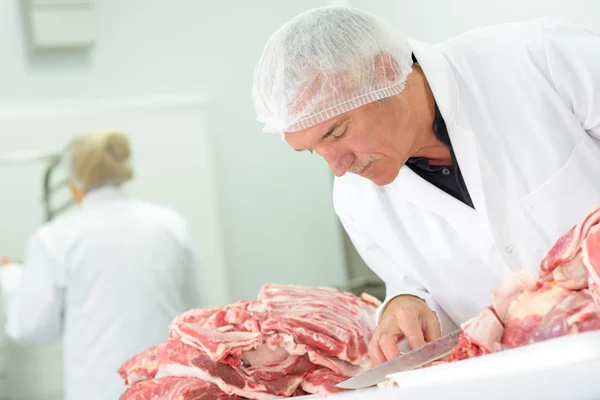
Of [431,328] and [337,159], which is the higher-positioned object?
[337,159]

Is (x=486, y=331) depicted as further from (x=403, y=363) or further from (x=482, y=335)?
(x=403, y=363)

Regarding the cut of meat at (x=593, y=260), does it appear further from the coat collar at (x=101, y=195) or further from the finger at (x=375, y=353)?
the coat collar at (x=101, y=195)

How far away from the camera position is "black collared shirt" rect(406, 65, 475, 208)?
1.56 metres

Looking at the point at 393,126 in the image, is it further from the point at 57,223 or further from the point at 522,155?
the point at 57,223

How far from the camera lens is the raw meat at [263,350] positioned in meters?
1.25

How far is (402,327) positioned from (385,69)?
0.47 meters

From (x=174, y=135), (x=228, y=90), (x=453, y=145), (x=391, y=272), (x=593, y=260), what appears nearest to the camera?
(x=593, y=260)

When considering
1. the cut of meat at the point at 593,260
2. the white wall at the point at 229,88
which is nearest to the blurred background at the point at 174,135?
the white wall at the point at 229,88

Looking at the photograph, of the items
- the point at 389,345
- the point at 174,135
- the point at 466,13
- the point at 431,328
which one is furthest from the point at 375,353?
the point at 174,135

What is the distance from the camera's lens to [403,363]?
46.8 inches

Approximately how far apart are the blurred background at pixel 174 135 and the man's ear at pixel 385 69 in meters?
2.12

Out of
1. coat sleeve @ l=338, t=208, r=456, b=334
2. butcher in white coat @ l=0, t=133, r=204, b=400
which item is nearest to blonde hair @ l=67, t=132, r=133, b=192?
butcher in white coat @ l=0, t=133, r=204, b=400

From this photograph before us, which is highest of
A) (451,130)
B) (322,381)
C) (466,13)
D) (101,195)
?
(466,13)

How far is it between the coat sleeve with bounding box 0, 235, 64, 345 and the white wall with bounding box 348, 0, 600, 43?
147 centimetres
